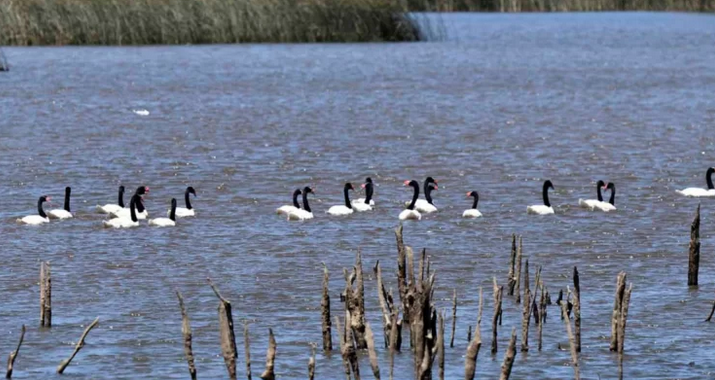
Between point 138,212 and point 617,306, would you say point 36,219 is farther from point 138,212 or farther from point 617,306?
point 617,306

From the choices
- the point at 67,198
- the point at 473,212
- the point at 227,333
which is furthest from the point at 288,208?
the point at 227,333

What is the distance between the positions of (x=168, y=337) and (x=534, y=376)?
3.19m

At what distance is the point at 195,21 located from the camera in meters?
54.2

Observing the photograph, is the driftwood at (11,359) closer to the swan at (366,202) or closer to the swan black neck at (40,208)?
the swan black neck at (40,208)

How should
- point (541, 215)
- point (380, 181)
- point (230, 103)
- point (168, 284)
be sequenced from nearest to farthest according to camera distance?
1. point (168, 284)
2. point (541, 215)
3. point (380, 181)
4. point (230, 103)

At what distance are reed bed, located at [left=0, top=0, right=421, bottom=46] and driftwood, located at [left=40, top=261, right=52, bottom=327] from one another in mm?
38974

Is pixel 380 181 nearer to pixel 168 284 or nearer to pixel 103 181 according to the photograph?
pixel 103 181

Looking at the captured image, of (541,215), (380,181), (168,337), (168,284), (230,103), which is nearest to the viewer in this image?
(168,337)

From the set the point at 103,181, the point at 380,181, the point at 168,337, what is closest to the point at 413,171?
the point at 380,181

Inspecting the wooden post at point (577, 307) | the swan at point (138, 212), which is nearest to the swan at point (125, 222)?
the swan at point (138, 212)

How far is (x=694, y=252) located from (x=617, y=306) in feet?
10.7

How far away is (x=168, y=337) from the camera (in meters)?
13.1

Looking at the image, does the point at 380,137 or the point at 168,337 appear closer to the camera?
the point at 168,337

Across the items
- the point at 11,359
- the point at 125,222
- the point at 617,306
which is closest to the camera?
the point at 11,359
